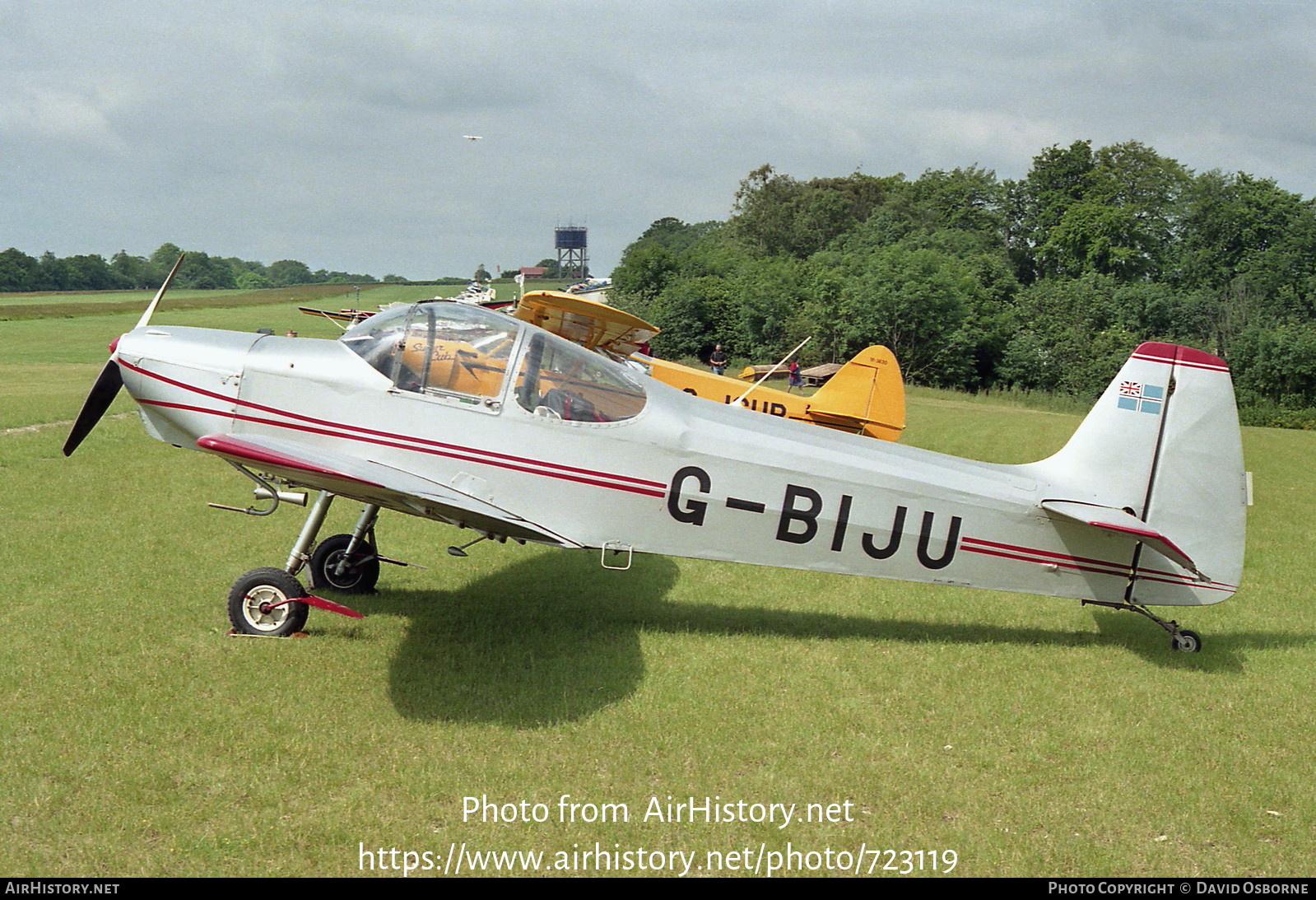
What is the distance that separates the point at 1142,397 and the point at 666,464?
3.29m

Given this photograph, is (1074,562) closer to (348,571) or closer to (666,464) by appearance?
(666,464)

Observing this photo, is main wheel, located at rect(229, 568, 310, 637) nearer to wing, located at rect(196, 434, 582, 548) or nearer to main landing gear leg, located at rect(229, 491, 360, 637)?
main landing gear leg, located at rect(229, 491, 360, 637)

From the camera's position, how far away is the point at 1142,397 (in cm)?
627

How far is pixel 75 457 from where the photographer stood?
11852 millimetres

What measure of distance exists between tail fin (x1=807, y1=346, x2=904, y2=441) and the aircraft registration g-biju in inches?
298

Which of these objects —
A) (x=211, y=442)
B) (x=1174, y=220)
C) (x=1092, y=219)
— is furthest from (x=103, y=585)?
(x=1174, y=220)

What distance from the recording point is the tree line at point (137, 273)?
318 ft

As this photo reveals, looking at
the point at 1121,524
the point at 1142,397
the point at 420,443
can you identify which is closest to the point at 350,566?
the point at 420,443

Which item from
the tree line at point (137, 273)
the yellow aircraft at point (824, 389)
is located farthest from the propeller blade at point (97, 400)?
the tree line at point (137, 273)

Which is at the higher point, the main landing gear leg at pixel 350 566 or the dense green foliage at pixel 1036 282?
the dense green foliage at pixel 1036 282

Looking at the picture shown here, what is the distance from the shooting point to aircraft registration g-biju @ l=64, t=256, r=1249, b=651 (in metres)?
5.69

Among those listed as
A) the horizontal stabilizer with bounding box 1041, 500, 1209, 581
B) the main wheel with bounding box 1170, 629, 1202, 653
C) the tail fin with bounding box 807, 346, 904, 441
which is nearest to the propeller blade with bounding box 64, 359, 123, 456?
the horizontal stabilizer with bounding box 1041, 500, 1209, 581

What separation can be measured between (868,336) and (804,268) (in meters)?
13.9

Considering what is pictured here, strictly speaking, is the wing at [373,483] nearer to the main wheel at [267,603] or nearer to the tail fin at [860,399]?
the main wheel at [267,603]
